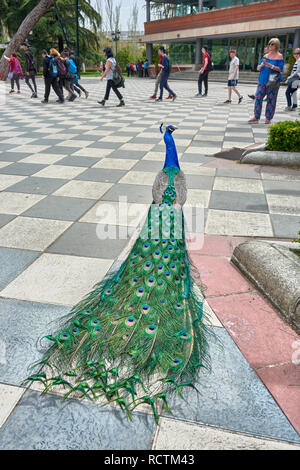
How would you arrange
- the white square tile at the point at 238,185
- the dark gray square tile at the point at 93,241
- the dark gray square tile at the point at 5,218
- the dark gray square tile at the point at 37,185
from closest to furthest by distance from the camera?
the dark gray square tile at the point at 93,241 → the dark gray square tile at the point at 5,218 → the dark gray square tile at the point at 37,185 → the white square tile at the point at 238,185

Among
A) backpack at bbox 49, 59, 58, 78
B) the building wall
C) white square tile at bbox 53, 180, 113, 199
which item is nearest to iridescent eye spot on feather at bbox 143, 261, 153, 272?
white square tile at bbox 53, 180, 113, 199

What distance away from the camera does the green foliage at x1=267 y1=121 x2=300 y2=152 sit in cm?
635

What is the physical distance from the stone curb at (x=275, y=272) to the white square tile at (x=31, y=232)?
1904 mm

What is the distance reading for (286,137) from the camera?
6.40 metres

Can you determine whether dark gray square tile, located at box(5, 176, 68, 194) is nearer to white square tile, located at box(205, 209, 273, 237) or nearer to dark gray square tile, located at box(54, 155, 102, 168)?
dark gray square tile, located at box(54, 155, 102, 168)

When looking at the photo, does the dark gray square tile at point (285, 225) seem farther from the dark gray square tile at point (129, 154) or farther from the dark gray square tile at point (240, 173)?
the dark gray square tile at point (129, 154)

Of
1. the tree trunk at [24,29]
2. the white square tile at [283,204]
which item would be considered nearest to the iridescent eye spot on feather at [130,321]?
the white square tile at [283,204]

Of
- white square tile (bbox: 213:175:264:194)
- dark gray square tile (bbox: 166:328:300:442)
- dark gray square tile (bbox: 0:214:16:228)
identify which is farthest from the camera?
white square tile (bbox: 213:175:264:194)

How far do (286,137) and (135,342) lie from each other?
565 cm

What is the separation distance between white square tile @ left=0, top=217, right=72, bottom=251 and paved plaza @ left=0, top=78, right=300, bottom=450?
0.5 inches

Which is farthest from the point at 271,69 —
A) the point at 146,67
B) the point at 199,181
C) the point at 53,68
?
the point at 146,67

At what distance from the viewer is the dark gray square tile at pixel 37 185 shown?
202 inches

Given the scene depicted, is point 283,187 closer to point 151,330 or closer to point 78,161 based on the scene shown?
point 78,161

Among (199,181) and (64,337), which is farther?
(199,181)
